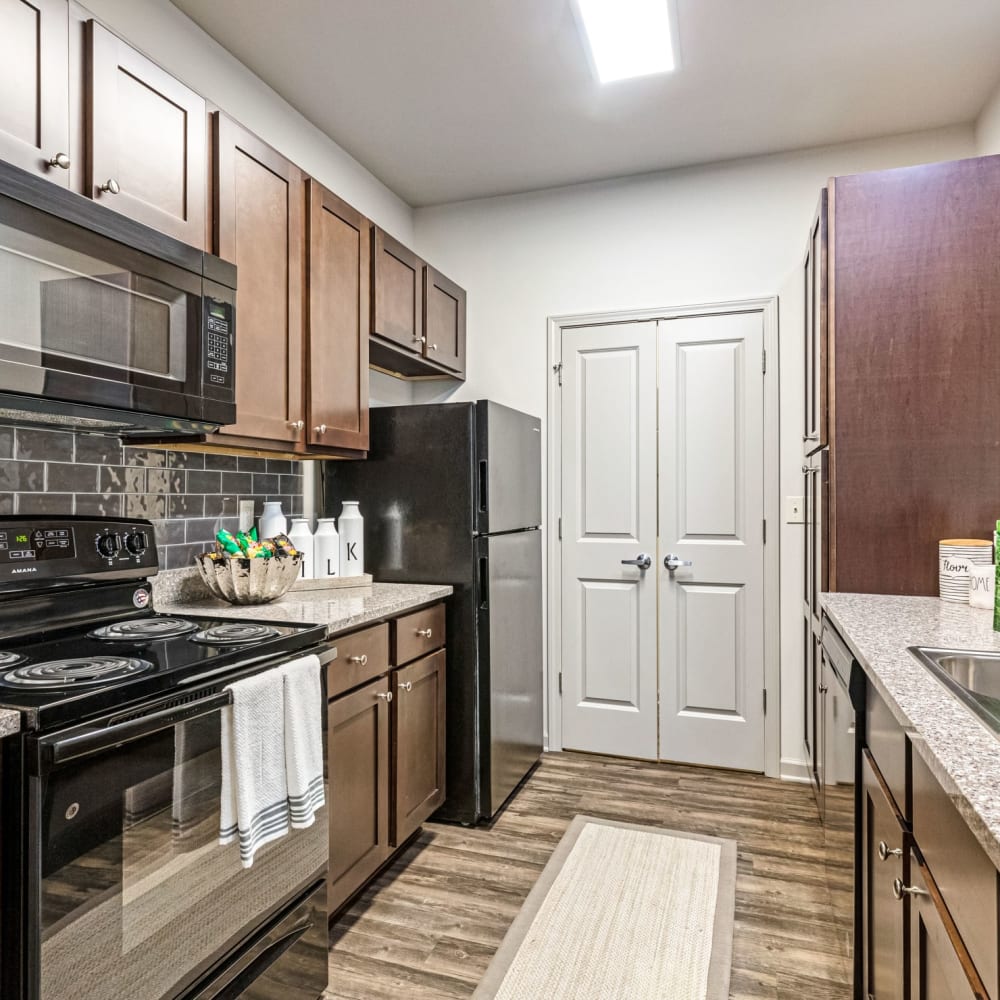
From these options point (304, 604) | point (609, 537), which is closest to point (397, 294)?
point (304, 604)

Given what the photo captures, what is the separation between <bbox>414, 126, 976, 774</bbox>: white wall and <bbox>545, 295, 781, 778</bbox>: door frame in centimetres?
4

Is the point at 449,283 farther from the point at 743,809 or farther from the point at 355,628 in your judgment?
the point at 743,809

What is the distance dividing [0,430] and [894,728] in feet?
6.48

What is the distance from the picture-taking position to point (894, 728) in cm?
118

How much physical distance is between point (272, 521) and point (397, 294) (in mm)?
1028

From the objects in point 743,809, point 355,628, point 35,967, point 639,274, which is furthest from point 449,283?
point 35,967

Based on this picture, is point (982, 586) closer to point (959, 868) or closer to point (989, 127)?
point (959, 868)

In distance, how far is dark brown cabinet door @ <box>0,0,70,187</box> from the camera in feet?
4.60

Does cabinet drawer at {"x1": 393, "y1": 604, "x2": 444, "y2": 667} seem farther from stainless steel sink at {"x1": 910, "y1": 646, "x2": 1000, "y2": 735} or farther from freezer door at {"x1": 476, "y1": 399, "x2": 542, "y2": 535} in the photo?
stainless steel sink at {"x1": 910, "y1": 646, "x2": 1000, "y2": 735}

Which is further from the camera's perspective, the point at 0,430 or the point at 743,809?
the point at 743,809

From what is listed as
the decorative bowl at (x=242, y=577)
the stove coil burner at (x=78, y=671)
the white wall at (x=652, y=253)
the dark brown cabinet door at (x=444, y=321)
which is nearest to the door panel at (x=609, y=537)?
the white wall at (x=652, y=253)

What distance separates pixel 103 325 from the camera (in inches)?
59.0

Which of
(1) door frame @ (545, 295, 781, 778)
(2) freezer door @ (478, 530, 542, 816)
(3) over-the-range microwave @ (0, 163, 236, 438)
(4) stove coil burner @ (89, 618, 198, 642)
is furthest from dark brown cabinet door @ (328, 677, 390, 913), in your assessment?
(1) door frame @ (545, 295, 781, 778)

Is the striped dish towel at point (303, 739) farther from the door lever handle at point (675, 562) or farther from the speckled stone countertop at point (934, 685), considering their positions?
the door lever handle at point (675, 562)
